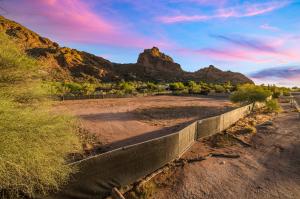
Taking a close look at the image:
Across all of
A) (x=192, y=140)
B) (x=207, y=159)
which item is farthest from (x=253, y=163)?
(x=192, y=140)

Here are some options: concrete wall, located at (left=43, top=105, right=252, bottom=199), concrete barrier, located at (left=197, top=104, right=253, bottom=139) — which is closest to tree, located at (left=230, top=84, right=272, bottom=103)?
concrete barrier, located at (left=197, top=104, right=253, bottom=139)

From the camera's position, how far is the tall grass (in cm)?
648

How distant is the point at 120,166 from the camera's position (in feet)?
31.0

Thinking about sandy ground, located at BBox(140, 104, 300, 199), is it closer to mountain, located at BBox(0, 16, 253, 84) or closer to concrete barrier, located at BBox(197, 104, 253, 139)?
concrete barrier, located at BBox(197, 104, 253, 139)

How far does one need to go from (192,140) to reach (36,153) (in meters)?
10.0

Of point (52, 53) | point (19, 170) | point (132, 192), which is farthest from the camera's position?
point (52, 53)

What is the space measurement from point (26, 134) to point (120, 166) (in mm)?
3351

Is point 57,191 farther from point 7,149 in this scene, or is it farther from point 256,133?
point 256,133

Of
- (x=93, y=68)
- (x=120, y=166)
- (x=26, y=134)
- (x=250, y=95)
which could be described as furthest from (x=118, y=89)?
(x=26, y=134)

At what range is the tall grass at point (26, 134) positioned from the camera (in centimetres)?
648

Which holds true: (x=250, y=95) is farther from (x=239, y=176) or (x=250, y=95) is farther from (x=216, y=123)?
(x=239, y=176)

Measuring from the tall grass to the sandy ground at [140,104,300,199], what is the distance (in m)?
3.52

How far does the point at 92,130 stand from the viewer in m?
18.7

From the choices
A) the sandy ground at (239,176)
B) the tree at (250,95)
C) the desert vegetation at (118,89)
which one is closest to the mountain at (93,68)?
the desert vegetation at (118,89)
